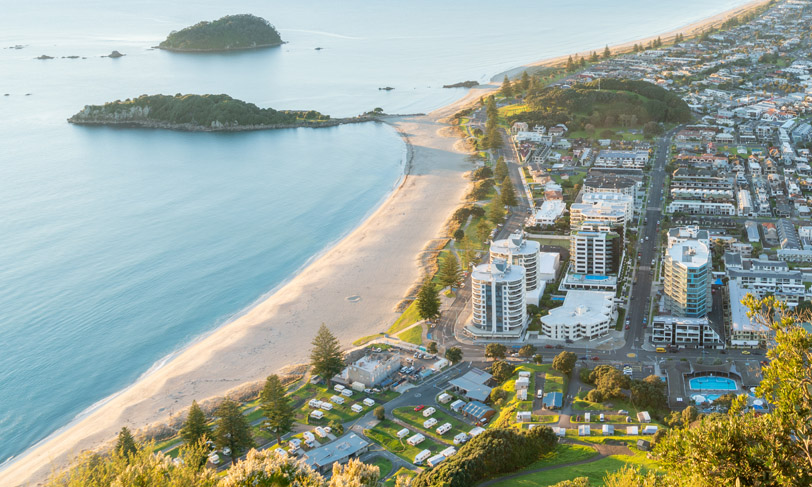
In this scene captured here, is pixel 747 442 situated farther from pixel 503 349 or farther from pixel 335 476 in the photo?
pixel 503 349

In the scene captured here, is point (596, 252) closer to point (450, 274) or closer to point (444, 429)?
point (450, 274)

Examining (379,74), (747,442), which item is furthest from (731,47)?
(747,442)

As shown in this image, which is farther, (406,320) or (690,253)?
(406,320)

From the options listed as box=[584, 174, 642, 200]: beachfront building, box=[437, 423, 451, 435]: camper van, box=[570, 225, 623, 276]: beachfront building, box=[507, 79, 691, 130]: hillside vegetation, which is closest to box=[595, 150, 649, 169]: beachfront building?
box=[584, 174, 642, 200]: beachfront building

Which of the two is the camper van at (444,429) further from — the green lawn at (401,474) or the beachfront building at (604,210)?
the beachfront building at (604,210)

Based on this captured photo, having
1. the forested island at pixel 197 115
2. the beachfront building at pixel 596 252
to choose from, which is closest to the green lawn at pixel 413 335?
the beachfront building at pixel 596 252

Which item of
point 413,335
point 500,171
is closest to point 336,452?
point 413,335
